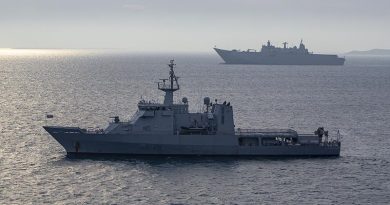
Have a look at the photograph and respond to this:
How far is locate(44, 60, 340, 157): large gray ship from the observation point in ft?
182

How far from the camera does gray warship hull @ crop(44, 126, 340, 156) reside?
181 ft

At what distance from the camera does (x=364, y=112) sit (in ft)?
304

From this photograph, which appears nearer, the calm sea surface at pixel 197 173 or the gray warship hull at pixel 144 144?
the calm sea surface at pixel 197 173

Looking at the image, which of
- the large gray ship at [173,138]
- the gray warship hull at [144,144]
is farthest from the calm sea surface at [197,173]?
the large gray ship at [173,138]

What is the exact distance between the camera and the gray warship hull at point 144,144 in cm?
5531

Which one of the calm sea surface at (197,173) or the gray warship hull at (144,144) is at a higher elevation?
the gray warship hull at (144,144)

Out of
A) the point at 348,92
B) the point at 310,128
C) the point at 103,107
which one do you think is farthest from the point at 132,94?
the point at 310,128

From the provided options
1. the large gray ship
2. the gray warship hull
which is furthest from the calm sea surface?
the large gray ship

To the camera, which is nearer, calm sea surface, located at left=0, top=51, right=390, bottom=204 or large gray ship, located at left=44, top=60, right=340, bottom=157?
calm sea surface, located at left=0, top=51, right=390, bottom=204

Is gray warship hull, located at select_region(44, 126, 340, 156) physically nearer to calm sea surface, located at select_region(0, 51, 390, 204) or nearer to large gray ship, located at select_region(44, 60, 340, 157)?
large gray ship, located at select_region(44, 60, 340, 157)

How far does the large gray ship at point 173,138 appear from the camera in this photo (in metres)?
55.4

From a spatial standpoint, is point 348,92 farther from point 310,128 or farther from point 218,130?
point 218,130

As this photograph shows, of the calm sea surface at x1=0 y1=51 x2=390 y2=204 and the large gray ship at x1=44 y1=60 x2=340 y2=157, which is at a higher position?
the large gray ship at x1=44 y1=60 x2=340 y2=157

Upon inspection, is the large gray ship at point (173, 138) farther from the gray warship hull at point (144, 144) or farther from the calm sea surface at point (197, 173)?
the calm sea surface at point (197, 173)
